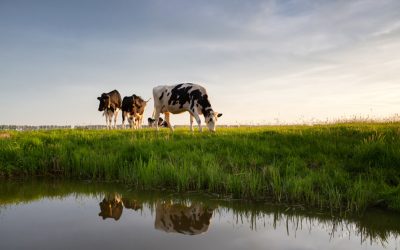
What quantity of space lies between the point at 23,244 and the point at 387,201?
659 cm

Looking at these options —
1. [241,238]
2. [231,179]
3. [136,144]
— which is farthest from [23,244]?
[136,144]

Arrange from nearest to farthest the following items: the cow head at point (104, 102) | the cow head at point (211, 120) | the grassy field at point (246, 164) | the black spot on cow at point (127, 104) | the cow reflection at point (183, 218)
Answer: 1. the cow reflection at point (183, 218)
2. the grassy field at point (246, 164)
3. the cow head at point (211, 120)
4. the cow head at point (104, 102)
5. the black spot on cow at point (127, 104)

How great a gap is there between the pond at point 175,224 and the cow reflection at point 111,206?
17 millimetres

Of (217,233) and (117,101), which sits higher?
(117,101)

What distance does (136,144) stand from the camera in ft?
40.0

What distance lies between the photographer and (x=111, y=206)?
280 inches

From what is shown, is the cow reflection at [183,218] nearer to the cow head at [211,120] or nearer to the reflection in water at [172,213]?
the reflection in water at [172,213]

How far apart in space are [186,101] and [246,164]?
Answer: 9.13 metres

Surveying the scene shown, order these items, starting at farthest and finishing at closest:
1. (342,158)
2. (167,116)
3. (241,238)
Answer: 1. (167,116)
2. (342,158)
3. (241,238)

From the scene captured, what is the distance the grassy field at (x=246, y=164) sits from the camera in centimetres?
773

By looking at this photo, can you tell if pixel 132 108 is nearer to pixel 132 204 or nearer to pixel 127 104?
pixel 127 104

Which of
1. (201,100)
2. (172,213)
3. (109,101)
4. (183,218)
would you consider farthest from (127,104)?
(183,218)

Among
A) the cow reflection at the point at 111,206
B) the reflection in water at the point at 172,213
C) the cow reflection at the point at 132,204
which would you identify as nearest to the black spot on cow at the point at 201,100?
the cow reflection at the point at 111,206

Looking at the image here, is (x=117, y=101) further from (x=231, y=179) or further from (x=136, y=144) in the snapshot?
(x=231, y=179)
